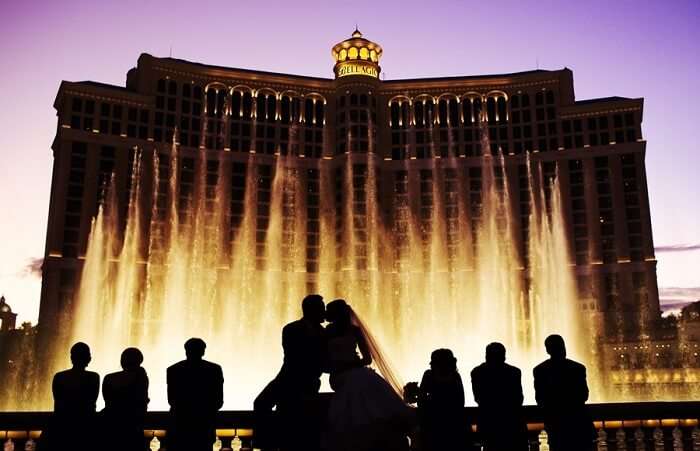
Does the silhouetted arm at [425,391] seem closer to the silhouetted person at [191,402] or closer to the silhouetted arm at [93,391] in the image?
the silhouetted person at [191,402]

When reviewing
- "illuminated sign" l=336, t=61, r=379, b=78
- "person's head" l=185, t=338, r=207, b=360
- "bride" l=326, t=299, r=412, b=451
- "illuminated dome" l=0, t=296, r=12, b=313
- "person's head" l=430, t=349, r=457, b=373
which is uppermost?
"illuminated sign" l=336, t=61, r=379, b=78

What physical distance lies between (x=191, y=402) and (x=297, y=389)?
144 cm

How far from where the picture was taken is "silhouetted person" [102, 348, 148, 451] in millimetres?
7199

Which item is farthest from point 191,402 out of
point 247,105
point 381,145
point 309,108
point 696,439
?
point 309,108

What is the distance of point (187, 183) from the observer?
244ft

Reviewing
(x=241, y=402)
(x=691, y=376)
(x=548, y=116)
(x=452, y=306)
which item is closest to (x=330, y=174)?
(x=452, y=306)

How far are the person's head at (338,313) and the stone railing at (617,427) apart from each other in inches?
104

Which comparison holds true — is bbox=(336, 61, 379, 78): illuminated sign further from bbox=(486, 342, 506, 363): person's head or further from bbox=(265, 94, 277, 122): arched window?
bbox=(486, 342, 506, 363): person's head

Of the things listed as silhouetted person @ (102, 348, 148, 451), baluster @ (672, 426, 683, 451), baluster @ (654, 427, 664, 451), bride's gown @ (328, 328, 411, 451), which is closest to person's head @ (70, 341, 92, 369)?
silhouetted person @ (102, 348, 148, 451)

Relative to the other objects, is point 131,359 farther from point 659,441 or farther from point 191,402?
point 659,441

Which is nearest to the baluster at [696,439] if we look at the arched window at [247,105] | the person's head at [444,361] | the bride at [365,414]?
the person's head at [444,361]

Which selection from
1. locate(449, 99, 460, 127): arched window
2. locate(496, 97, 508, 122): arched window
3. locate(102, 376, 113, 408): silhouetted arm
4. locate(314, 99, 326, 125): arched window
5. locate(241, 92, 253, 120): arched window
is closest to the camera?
locate(102, 376, 113, 408): silhouetted arm

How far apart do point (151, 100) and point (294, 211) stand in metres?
20.7

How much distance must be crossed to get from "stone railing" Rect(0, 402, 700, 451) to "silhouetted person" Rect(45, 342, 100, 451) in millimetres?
974
